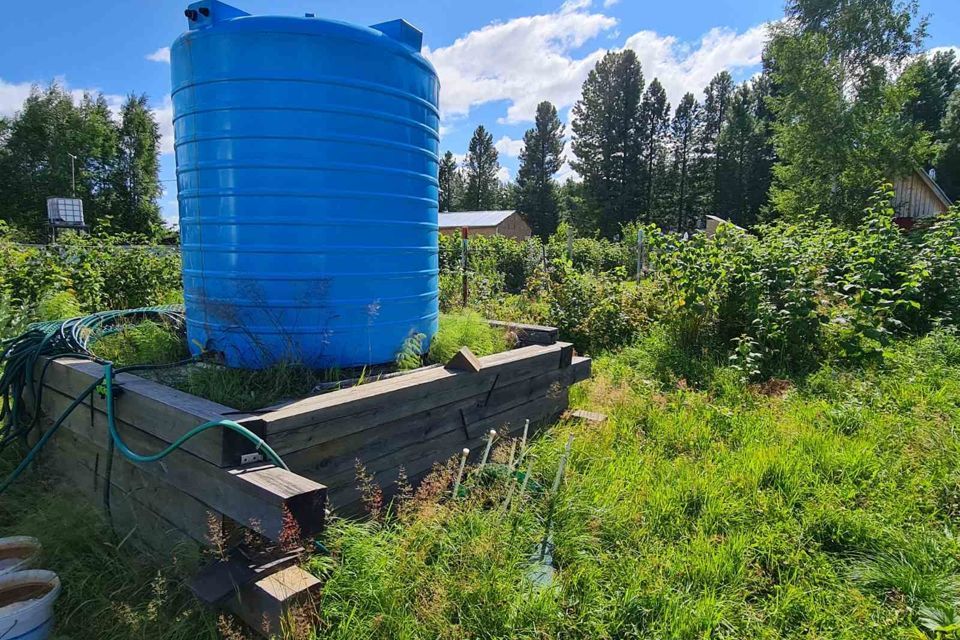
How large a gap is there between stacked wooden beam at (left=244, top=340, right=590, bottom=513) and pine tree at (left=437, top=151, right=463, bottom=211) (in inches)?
2239

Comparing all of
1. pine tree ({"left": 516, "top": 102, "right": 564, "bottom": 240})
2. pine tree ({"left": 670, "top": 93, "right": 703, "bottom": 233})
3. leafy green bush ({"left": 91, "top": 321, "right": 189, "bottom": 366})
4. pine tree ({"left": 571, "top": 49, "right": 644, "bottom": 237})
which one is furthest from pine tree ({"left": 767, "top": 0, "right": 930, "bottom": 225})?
pine tree ({"left": 516, "top": 102, "right": 564, "bottom": 240})

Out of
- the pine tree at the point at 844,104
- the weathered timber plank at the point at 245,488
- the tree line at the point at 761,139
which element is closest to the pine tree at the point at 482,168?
the tree line at the point at 761,139

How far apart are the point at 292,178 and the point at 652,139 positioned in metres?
48.7

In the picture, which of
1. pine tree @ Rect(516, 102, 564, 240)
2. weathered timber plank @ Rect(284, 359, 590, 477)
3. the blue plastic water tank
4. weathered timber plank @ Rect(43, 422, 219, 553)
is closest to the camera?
weathered timber plank @ Rect(43, 422, 219, 553)

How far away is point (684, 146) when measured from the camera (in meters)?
46.8

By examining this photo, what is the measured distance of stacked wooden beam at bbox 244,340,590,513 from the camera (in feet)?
6.79

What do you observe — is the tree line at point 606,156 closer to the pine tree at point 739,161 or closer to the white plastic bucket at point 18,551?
the pine tree at point 739,161

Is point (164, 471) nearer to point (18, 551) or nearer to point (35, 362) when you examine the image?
point (18, 551)

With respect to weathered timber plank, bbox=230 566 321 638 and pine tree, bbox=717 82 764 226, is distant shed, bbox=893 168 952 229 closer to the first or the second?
pine tree, bbox=717 82 764 226

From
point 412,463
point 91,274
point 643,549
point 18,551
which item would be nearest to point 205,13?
point 412,463

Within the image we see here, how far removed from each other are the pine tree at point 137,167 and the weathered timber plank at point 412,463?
4665 cm

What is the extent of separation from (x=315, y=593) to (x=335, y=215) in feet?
5.56

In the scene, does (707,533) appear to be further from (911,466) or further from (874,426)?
(874,426)

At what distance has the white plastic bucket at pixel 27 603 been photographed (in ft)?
5.65
